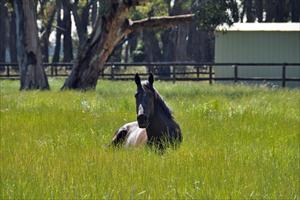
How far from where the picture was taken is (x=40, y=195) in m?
6.22

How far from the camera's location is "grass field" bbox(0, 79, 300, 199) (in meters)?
6.54

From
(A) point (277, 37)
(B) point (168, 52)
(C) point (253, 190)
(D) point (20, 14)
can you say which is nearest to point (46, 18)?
(B) point (168, 52)

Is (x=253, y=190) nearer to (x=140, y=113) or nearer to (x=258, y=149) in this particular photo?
(x=140, y=113)

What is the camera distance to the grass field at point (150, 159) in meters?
6.54

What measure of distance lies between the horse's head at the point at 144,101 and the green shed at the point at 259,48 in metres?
25.7

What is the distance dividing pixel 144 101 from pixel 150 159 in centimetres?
75

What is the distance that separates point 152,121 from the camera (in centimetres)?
919

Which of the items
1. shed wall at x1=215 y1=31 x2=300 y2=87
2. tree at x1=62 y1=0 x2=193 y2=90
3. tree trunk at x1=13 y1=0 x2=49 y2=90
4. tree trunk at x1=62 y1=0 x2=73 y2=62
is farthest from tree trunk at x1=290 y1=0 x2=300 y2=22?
tree trunk at x1=13 y1=0 x2=49 y2=90

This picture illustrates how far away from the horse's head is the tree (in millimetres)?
17007

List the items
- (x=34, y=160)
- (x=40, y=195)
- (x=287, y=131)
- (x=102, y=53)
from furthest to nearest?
(x=102, y=53) → (x=287, y=131) → (x=34, y=160) → (x=40, y=195)

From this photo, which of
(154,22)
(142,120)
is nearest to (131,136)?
(142,120)

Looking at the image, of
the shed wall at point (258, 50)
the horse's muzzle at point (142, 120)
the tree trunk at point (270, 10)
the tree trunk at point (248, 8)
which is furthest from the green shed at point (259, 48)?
the horse's muzzle at point (142, 120)

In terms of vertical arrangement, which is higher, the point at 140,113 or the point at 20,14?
the point at 20,14

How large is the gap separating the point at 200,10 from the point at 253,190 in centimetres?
2161
